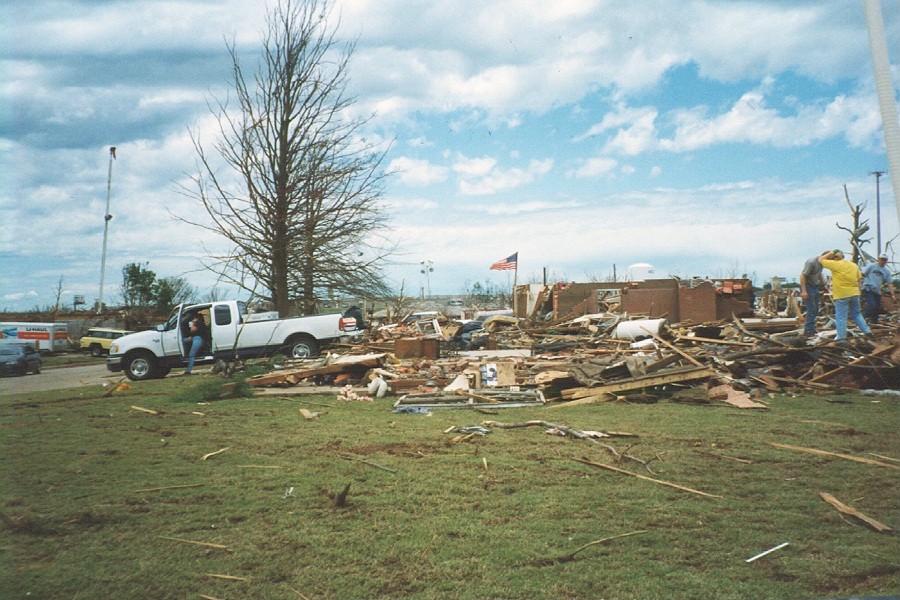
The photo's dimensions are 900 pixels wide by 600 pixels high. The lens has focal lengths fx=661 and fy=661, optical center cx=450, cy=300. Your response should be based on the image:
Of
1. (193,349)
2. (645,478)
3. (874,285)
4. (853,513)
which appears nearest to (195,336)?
(193,349)

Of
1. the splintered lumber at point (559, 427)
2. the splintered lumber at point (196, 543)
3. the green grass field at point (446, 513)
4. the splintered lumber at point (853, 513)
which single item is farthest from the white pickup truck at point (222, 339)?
the splintered lumber at point (853, 513)

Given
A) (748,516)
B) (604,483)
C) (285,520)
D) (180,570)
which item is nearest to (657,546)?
(748,516)

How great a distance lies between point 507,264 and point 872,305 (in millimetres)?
16758

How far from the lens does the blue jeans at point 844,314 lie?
1257 centimetres

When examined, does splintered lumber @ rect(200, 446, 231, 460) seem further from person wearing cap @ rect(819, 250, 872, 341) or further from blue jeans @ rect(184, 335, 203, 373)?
blue jeans @ rect(184, 335, 203, 373)

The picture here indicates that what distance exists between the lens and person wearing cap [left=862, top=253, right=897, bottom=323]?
57.7 ft

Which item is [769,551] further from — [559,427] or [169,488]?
[169,488]

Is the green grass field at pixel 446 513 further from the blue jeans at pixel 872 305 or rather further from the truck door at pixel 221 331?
the truck door at pixel 221 331

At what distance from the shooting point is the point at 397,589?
358 centimetres

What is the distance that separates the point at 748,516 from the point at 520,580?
6.66 ft

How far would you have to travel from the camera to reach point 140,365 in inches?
771

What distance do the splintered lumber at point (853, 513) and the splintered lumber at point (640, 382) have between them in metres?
5.57

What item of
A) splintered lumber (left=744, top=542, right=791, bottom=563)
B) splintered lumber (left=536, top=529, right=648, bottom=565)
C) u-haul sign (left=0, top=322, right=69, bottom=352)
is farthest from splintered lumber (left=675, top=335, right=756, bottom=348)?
u-haul sign (left=0, top=322, right=69, bottom=352)

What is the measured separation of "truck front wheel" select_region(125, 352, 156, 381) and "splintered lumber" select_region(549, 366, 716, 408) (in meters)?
13.8
